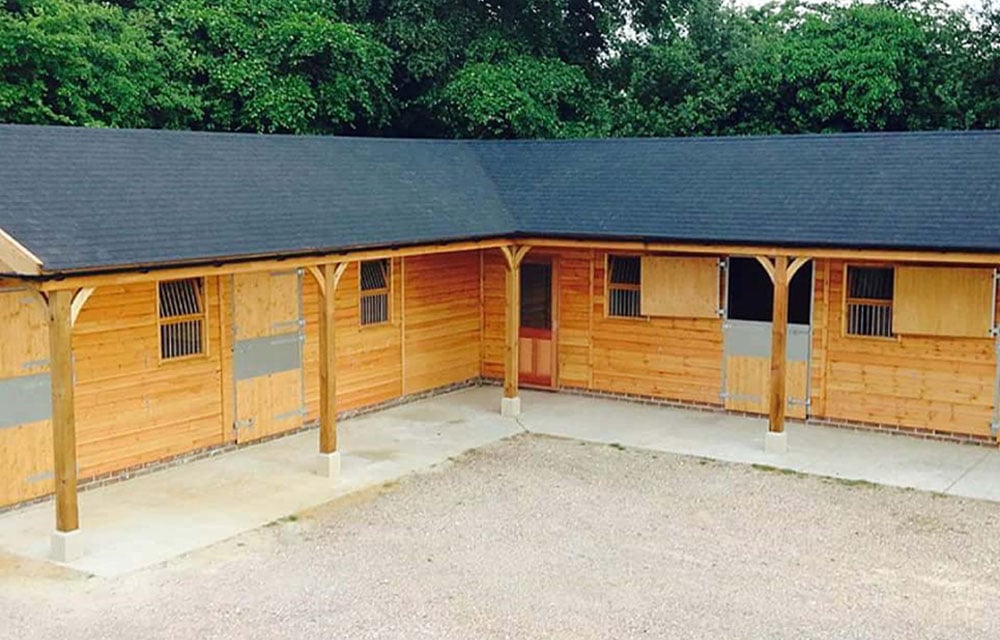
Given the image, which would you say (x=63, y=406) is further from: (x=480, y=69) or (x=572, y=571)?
(x=480, y=69)

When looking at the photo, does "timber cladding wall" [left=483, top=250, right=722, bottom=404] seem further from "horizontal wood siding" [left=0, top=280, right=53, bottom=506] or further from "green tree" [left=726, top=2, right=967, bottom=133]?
"green tree" [left=726, top=2, right=967, bottom=133]

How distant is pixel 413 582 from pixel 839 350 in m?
6.62

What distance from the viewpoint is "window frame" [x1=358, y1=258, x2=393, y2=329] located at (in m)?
13.3

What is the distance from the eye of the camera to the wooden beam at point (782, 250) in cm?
1091

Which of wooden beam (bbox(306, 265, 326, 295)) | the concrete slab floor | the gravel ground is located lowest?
the gravel ground

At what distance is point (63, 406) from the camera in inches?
325

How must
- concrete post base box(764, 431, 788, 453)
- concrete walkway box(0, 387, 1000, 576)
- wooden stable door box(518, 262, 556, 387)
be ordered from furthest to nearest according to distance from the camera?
wooden stable door box(518, 262, 556, 387) < concrete post base box(764, 431, 788, 453) < concrete walkway box(0, 387, 1000, 576)

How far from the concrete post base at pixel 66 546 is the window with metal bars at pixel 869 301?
827 centimetres

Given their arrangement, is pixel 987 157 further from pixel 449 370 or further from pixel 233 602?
pixel 233 602

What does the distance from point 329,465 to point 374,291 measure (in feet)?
11.1

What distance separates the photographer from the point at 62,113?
17.7 m

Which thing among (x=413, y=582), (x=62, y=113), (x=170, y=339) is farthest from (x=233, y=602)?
(x=62, y=113)

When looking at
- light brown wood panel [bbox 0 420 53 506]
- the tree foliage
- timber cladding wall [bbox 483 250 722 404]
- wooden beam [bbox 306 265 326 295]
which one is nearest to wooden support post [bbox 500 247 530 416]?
timber cladding wall [bbox 483 250 722 404]

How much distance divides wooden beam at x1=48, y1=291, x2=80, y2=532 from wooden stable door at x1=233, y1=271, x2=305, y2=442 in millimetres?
3250
